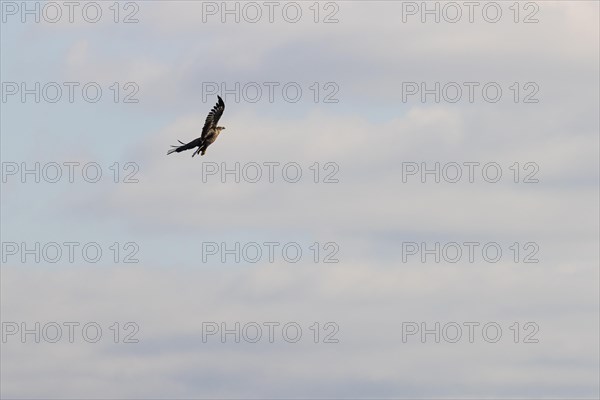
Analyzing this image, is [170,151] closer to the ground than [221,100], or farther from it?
closer to the ground

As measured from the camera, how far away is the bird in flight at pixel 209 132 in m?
41.7

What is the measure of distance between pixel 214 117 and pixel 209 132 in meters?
1.39

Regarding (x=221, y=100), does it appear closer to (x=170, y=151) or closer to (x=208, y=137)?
(x=208, y=137)

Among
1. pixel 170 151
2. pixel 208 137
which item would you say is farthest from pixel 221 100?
pixel 170 151

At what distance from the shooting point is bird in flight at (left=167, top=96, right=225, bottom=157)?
41.7 m

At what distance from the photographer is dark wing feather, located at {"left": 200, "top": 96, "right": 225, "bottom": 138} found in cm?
4197

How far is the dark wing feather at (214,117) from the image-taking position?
4197 cm

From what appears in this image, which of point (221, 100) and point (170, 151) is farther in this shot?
point (221, 100)

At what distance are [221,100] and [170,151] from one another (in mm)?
5834

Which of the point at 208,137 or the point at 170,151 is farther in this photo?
the point at 208,137

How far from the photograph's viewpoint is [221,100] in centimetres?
4231

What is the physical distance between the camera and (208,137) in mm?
41812

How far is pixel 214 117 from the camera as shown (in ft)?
141

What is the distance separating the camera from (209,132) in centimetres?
4203
